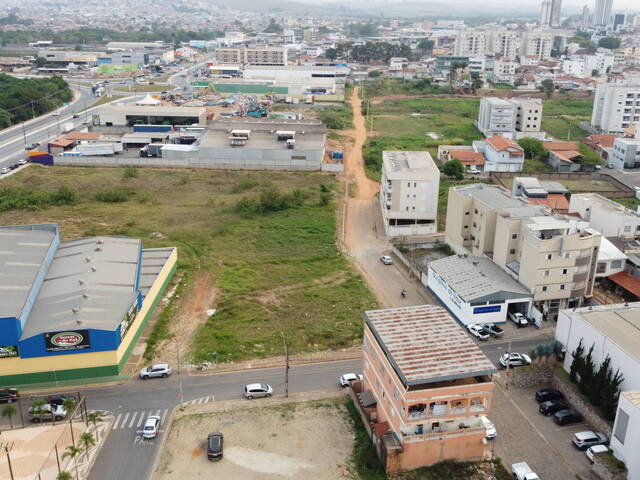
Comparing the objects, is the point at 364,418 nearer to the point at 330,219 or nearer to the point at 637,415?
the point at 637,415

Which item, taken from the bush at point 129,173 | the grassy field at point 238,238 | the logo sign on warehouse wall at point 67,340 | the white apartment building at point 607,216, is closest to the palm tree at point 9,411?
the logo sign on warehouse wall at point 67,340

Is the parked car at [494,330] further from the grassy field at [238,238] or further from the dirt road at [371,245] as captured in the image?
the grassy field at [238,238]

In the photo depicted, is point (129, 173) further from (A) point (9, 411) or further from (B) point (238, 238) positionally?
(A) point (9, 411)

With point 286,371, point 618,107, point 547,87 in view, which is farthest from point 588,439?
point 547,87

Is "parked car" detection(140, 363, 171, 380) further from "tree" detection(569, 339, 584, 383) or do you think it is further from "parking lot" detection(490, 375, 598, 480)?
"tree" detection(569, 339, 584, 383)

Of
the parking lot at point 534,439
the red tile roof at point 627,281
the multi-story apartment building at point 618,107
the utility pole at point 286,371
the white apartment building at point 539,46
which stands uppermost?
the white apartment building at point 539,46

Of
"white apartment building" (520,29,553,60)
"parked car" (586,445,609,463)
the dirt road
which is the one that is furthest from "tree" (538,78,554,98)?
"parked car" (586,445,609,463)

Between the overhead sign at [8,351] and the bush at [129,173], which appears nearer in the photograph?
the overhead sign at [8,351]
